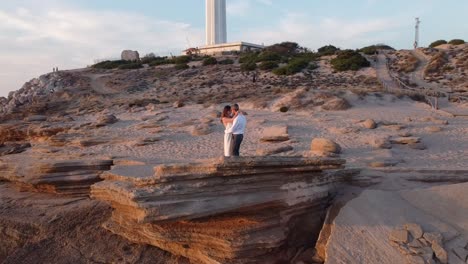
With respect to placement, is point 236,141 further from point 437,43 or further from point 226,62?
point 437,43

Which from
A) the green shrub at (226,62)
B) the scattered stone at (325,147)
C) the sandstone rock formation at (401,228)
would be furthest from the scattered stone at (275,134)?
the green shrub at (226,62)

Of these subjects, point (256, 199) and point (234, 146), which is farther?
point (234, 146)

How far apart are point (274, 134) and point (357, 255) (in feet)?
28.8

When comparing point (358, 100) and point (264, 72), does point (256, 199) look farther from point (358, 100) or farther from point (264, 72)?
point (264, 72)

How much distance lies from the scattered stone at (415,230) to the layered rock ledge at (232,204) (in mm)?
1581

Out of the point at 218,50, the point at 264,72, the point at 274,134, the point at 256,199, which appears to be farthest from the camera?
the point at 218,50

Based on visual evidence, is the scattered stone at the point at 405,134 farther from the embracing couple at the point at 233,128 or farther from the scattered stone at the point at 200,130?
the embracing couple at the point at 233,128

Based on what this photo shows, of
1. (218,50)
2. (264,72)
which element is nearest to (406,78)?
(264,72)

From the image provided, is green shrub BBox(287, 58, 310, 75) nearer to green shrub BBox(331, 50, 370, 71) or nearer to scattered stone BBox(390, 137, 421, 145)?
green shrub BBox(331, 50, 370, 71)

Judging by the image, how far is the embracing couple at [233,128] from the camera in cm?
909

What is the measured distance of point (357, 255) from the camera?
675 cm

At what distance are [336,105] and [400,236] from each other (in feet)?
44.8

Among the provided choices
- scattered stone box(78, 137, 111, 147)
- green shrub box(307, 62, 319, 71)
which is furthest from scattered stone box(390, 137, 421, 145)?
green shrub box(307, 62, 319, 71)

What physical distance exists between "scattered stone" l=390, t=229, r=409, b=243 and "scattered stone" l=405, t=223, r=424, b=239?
109 millimetres
